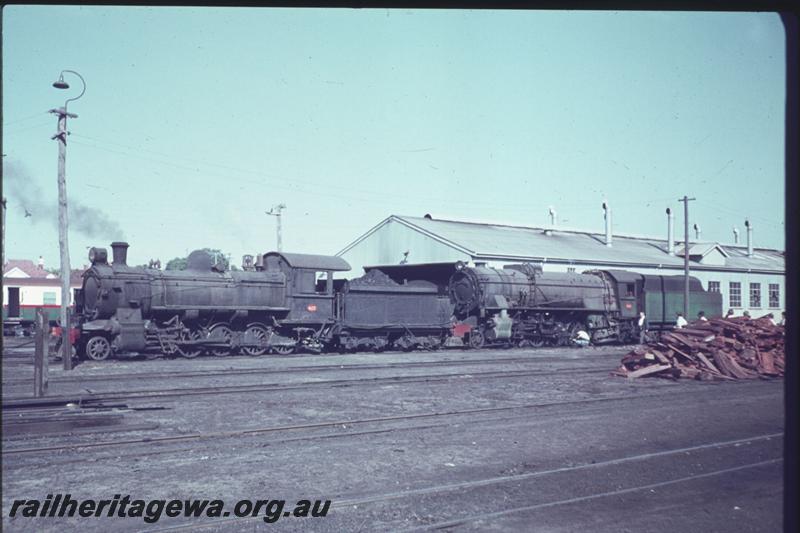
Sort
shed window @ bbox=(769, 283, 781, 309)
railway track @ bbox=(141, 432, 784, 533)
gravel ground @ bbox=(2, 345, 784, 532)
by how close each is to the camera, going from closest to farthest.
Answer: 1. railway track @ bbox=(141, 432, 784, 533)
2. gravel ground @ bbox=(2, 345, 784, 532)
3. shed window @ bbox=(769, 283, 781, 309)

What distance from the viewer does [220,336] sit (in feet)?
74.6

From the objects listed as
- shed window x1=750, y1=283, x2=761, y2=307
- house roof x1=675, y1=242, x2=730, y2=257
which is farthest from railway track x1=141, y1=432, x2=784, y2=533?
shed window x1=750, y1=283, x2=761, y2=307

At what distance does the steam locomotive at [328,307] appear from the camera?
2105cm

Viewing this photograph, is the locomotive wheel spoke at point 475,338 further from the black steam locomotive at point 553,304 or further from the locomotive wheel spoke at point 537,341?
the locomotive wheel spoke at point 537,341

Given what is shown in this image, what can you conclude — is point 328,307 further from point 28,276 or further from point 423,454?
point 28,276

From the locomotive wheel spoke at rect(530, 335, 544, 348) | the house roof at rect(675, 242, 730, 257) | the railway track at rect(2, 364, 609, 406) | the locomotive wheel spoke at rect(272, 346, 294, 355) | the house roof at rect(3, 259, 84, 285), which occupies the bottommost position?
the locomotive wheel spoke at rect(530, 335, 544, 348)

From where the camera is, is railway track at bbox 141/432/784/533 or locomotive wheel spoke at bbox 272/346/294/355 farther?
locomotive wheel spoke at bbox 272/346/294/355

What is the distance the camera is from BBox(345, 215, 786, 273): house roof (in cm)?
3741

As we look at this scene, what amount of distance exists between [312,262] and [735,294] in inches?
1398

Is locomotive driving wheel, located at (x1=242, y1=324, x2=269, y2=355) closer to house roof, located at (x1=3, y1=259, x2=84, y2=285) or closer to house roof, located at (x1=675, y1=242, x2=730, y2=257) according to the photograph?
house roof, located at (x1=3, y1=259, x2=84, y2=285)

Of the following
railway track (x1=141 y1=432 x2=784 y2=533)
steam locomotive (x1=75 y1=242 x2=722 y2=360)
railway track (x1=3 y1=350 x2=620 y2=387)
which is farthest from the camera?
steam locomotive (x1=75 y1=242 x2=722 y2=360)

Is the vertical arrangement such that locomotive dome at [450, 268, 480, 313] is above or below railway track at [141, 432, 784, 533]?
above

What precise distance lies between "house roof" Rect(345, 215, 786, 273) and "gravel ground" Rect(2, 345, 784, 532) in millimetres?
21800

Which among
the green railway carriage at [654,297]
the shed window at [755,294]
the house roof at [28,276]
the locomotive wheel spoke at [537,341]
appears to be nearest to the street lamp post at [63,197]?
the house roof at [28,276]
